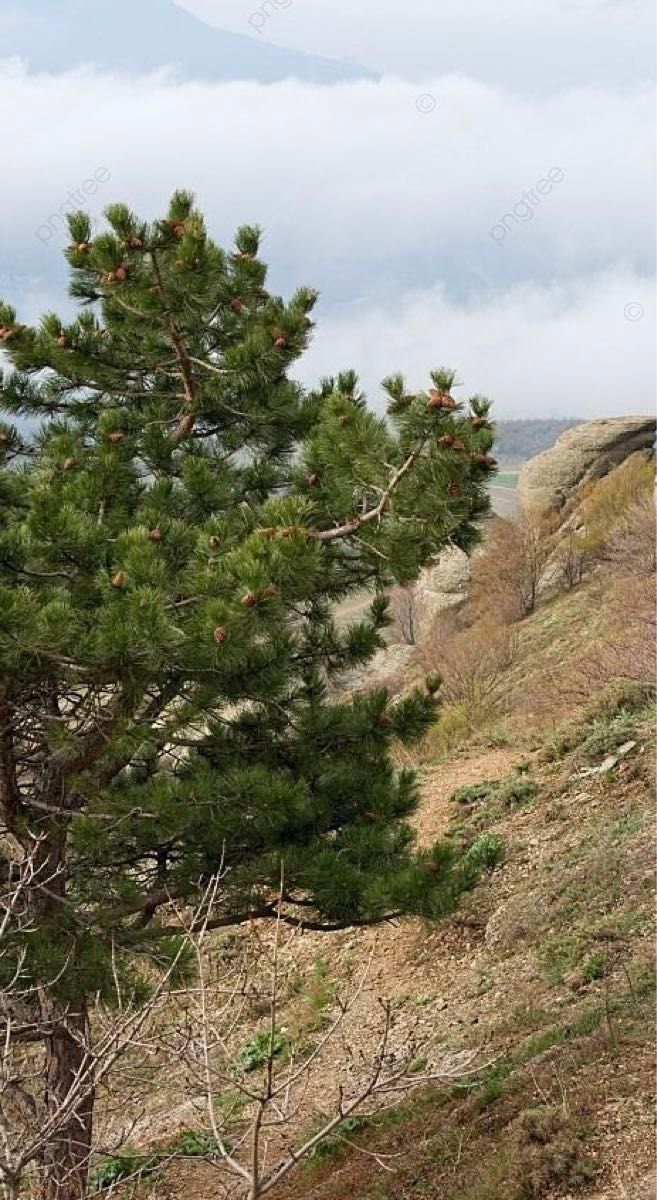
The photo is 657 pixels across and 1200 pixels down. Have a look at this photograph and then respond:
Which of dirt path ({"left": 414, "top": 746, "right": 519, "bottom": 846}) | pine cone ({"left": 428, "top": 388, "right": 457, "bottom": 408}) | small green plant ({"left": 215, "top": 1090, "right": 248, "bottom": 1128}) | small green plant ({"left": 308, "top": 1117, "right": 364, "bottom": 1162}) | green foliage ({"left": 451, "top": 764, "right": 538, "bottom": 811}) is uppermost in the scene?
pine cone ({"left": 428, "top": 388, "right": 457, "bottom": 408})

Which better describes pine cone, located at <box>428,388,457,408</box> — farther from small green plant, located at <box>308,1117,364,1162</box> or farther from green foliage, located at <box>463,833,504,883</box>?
small green plant, located at <box>308,1117,364,1162</box>

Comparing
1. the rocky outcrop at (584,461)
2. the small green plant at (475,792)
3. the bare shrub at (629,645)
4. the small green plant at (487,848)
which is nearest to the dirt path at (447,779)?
the small green plant at (475,792)

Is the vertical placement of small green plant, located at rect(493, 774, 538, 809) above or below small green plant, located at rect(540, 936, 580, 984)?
above

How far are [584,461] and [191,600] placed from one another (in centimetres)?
2797

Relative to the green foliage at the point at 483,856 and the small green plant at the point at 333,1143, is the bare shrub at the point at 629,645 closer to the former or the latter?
the green foliage at the point at 483,856

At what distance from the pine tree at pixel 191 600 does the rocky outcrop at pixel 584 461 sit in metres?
24.5

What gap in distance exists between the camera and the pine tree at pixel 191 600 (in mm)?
5523

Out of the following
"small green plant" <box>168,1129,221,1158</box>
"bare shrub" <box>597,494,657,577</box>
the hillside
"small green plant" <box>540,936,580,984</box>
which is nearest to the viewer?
the hillside

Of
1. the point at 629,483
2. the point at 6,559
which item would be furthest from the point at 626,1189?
the point at 629,483

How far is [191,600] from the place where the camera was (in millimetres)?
5523

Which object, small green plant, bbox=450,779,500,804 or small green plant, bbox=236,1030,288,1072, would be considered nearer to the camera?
small green plant, bbox=236,1030,288,1072

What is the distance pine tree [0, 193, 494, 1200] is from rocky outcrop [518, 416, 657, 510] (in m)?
24.5

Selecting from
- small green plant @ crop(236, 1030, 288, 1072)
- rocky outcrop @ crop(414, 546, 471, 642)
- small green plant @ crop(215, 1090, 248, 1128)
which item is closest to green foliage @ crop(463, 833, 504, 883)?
small green plant @ crop(236, 1030, 288, 1072)

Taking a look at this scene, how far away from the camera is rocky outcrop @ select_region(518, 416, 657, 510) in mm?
31547
